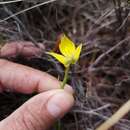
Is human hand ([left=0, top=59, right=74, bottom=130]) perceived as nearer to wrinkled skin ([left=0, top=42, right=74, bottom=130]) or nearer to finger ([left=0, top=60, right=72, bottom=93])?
wrinkled skin ([left=0, top=42, right=74, bottom=130])

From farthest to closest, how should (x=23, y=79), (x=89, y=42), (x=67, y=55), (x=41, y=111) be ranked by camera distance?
(x=89, y=42)
(x=23, y=79)
(x=41, y=111)
(x=67, y=55)

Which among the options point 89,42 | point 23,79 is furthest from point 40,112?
point 89,42

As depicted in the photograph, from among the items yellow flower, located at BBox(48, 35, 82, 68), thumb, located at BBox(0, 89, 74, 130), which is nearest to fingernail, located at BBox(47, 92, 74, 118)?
thumb, located at BBox(0, 89, 74, 130)

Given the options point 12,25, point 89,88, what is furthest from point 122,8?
point 12,25

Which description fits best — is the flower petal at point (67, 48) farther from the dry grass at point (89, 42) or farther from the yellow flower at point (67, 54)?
the dry grass at point (89, 42)

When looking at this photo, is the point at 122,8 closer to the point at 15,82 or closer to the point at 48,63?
the point at 48,63

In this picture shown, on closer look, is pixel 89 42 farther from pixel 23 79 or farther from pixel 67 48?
pixel 67 48

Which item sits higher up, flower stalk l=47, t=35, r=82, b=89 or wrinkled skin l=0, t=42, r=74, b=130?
flower stalk l=47, t=35, r=82, b=89
